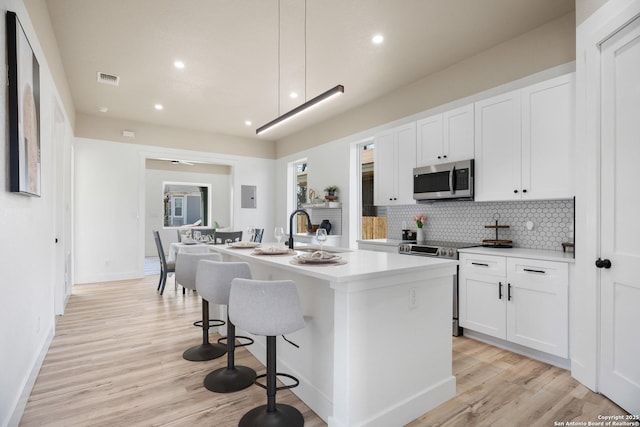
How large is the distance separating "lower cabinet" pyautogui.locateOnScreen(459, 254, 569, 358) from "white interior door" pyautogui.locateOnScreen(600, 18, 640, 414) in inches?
15.1

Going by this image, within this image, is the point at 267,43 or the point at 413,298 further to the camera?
the point at 267,43

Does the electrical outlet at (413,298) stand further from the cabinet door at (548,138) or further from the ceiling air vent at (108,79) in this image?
the ceiling air vent at (108,79)

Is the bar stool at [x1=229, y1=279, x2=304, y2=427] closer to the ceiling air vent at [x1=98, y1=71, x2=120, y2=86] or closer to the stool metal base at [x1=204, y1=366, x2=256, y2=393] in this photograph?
the stool metal base at [x1=204, y1=366, x2=256, y2=393]

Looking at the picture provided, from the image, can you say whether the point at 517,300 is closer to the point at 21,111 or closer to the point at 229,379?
the point at 229,379

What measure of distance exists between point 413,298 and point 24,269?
8.25 feet

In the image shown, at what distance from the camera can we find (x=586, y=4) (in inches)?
94.9

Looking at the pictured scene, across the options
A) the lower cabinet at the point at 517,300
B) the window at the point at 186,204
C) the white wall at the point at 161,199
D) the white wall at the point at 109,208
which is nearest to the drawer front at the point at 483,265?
the lower cabinet at the point at 517,300

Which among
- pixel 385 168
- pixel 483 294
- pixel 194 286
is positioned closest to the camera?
pixel 194 286

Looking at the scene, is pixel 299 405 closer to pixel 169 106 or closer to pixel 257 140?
pixel 169 106

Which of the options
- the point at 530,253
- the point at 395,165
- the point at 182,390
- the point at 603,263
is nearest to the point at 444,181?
the point at 395,165

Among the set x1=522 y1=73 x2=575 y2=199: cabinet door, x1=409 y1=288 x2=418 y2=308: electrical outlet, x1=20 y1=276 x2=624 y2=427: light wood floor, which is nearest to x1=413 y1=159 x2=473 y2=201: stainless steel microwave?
x1=522 y1=73 x2=575 y2=199: cabinet door

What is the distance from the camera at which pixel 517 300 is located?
9.44ft

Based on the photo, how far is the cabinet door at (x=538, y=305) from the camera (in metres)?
2.62

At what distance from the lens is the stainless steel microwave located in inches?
139
